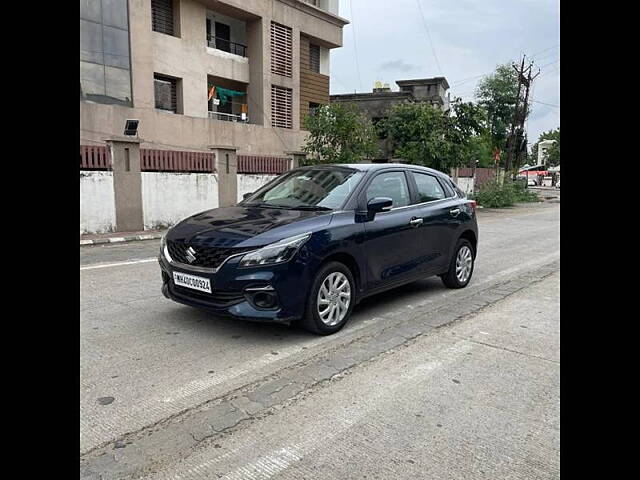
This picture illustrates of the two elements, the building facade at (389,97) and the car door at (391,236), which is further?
the building facade at (389,97)

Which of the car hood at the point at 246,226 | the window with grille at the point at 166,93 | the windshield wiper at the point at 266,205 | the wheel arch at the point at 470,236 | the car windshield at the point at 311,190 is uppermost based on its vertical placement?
the window with grille at the point at 166,93

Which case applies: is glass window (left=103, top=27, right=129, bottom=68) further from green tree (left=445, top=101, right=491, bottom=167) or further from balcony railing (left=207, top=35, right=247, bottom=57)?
green tree (left=445, top=101, right=491, bottom=167)

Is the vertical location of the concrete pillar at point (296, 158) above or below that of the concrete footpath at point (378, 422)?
above

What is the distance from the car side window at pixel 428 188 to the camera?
613cm

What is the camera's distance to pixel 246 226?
4.57 m

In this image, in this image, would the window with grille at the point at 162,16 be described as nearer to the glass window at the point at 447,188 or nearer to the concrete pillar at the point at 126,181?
the concrete pillar at the point at 126,181

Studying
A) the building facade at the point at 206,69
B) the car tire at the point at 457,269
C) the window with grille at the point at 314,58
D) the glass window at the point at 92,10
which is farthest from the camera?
the window with grille at the point at 314,58

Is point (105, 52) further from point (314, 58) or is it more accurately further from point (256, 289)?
point (256, 289)

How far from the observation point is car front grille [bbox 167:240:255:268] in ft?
14.0

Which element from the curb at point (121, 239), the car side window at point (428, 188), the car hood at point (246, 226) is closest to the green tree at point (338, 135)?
the curb at point (121, 239)

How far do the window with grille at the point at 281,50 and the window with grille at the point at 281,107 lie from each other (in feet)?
2.62

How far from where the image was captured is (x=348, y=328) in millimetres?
5004

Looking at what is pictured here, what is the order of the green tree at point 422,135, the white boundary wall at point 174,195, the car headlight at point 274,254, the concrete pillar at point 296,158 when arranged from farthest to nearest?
the green tree at point 422,135, the concrete pillar at point 296,158, the white boundary wall at point 174,195, the car headlight at point 274,254

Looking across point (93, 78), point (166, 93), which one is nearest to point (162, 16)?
point (166, 93)
